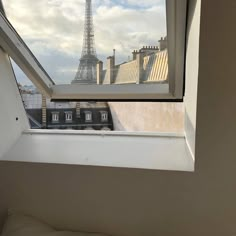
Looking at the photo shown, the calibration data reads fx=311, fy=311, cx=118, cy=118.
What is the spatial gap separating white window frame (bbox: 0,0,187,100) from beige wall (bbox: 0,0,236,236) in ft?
0.44

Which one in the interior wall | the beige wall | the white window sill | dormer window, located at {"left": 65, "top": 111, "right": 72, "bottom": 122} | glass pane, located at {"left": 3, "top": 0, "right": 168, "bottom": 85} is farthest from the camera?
dormer window, located at {"left": 65, "top": 111, "right": 72, "bottom": 122}

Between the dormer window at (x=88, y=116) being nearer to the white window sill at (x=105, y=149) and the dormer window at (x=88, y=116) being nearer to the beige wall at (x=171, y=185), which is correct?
the white window sill at (x=105, y=149)

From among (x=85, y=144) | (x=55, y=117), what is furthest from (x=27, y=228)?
(x=55, y=117)

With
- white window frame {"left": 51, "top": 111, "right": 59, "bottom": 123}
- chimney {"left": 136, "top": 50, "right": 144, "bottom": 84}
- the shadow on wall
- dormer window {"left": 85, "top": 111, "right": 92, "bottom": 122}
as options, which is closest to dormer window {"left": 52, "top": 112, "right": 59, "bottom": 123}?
white window frame {"left": 51, "top": 111, "right": 59, "bottom": 123}

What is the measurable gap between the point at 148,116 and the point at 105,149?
0.27m

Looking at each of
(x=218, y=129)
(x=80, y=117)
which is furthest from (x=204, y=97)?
(x=80, y=117)

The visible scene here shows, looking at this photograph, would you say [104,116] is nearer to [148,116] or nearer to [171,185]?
[148,116]

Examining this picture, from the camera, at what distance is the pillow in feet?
4.24

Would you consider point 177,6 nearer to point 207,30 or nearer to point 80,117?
point 207,30

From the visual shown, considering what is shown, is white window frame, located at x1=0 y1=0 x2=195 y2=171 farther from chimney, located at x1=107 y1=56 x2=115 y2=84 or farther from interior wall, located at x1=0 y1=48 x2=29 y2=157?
chimney, located at x1=107 y1=56 x2=115 y2=84

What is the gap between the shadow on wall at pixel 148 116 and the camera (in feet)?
4.88

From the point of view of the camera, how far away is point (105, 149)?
1454 millimetres

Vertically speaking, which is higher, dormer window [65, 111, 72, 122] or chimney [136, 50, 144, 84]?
chimney [136, 50, 144, 84]

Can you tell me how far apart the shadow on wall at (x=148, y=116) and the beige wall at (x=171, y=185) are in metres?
0.30
